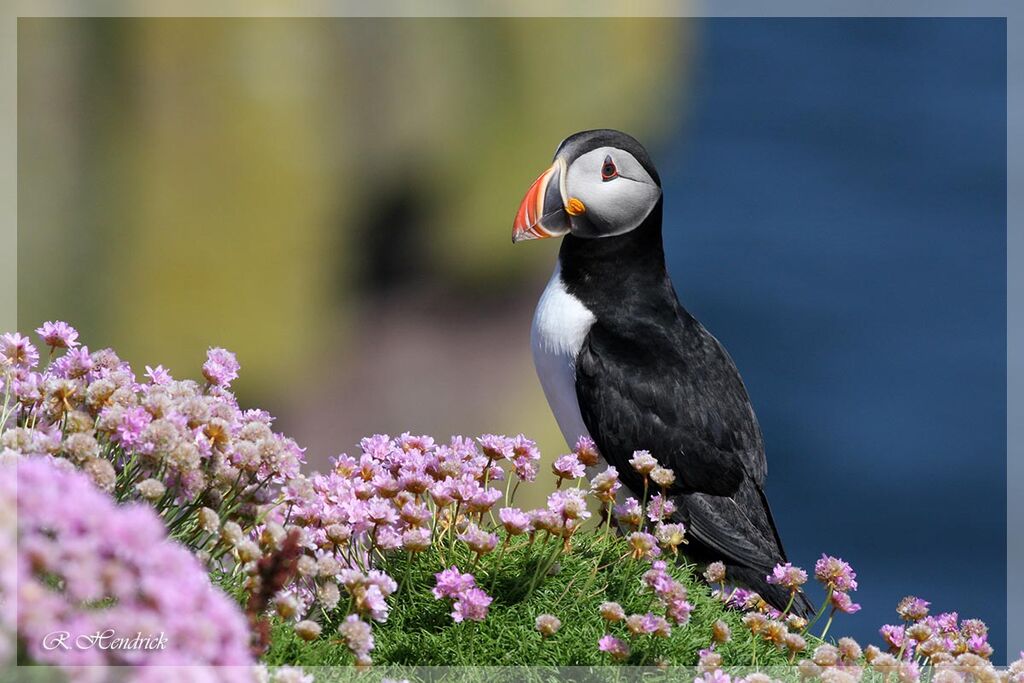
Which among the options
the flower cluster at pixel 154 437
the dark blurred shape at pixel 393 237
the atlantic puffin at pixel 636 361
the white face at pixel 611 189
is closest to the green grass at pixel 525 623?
the flower cluster at pixel 154 437

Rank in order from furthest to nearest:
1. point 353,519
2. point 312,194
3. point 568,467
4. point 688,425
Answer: point 312,194 → point 688,425 → point 568,467 → point 353,519

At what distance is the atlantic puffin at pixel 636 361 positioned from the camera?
3113 mm

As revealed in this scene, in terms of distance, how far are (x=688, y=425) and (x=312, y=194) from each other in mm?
4153

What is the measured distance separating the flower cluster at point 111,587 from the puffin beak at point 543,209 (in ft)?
7.53

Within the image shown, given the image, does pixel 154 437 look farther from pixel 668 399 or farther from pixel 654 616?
pixel 668 399

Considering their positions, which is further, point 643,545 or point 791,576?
point 791,576

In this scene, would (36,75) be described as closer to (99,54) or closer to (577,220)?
(99,54)

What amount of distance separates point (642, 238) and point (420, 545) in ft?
5.56

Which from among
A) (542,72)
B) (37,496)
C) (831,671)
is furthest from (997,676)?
(542,72)

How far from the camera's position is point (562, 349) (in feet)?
11.4

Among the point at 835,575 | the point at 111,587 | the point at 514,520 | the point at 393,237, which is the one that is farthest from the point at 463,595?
the point at 393,237

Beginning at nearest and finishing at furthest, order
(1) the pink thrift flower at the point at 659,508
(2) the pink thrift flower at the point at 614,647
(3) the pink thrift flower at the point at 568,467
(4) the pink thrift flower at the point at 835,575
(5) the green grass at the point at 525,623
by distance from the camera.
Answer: (2) the pink thrift flower at the point at 614,647
(5) the green grass at the point at 525,623
(4) the pink thrift flower at the point at 835,575
(1) the pink thrift flower at the point at 659,508
(3) the pink thrift flower at the point at 568,467

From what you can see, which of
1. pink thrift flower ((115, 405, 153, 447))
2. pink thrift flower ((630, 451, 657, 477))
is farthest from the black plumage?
pink thrift flower ((115, 405, 153, 447))

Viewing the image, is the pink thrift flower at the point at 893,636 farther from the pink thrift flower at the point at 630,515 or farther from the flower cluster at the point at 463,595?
the flower cluster at the point at 463,595
